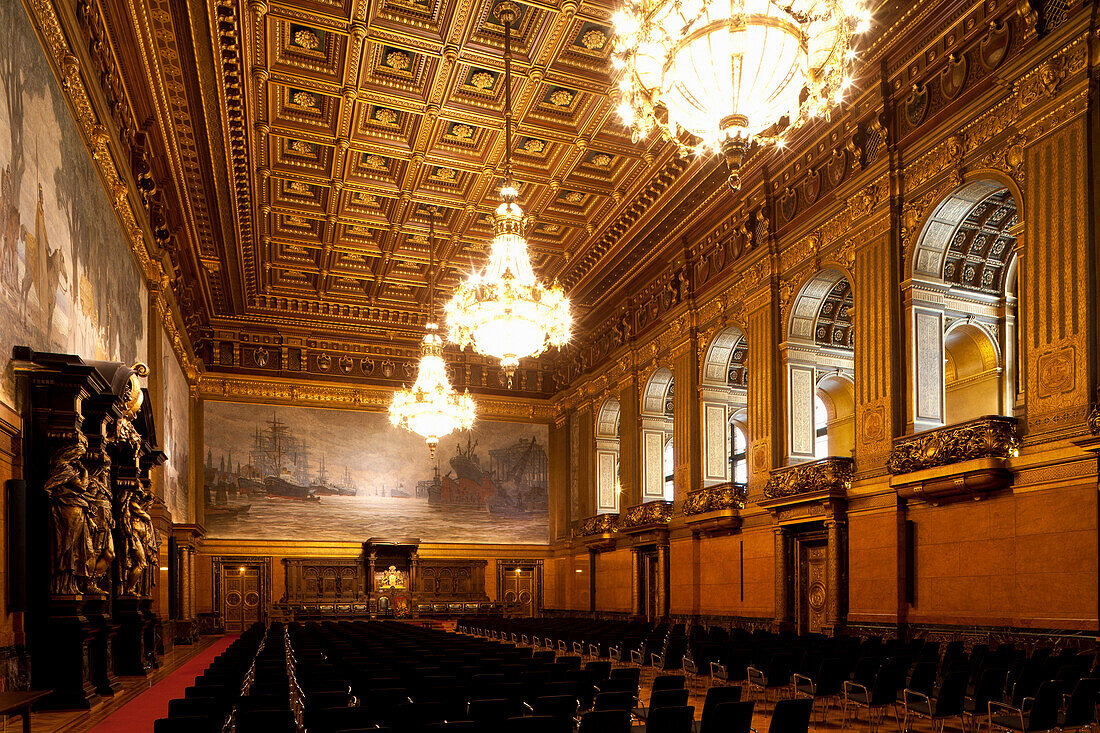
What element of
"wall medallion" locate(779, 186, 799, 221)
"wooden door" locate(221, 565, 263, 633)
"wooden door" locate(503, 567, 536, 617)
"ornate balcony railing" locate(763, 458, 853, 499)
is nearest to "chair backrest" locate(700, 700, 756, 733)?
"ornate balcony railing" locate(763, 458, 853, 499)

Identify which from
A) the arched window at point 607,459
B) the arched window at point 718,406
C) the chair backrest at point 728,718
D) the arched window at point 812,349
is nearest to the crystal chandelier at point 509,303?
the arched window at point 812,349

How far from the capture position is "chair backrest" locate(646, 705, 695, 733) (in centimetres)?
538

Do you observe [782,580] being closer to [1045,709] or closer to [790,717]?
[1045,709]

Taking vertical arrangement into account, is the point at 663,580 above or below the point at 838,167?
below

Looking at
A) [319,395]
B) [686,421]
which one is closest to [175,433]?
[319,395]

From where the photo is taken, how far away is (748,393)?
1792 cm

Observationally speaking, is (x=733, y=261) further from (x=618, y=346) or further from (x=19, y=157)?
(x=19, y=157)

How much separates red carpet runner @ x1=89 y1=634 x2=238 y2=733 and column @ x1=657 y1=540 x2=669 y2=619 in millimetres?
10340

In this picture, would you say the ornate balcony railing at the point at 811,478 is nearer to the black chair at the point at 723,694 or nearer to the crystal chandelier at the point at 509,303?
the crystal chandelier at the point at 509,303

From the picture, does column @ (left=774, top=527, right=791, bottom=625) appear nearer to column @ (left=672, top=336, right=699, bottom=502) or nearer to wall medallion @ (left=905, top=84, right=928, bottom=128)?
column @ (left=672, top=336, right=699, bottom=502)

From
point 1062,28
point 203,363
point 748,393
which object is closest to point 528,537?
point 203,363

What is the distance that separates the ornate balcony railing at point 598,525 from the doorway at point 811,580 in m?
8.70

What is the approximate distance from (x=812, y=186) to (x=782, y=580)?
7.31 m

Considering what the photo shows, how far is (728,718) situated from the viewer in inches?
221
